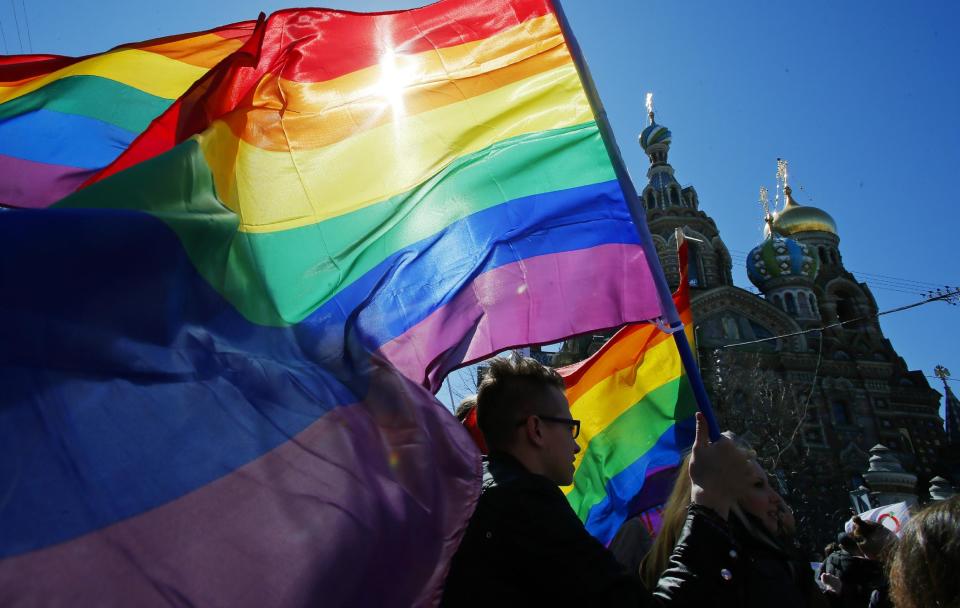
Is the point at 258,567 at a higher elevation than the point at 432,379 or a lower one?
lower

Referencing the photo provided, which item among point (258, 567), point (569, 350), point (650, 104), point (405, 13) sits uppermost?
point (650, 104)

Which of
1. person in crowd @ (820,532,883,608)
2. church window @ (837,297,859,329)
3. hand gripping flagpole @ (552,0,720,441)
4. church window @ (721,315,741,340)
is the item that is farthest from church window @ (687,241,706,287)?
hand gripping flagpole @ (552,0,720,441)

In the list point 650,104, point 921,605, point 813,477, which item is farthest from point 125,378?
point 650,104

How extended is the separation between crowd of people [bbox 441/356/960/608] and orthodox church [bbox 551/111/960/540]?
2321 centimetres

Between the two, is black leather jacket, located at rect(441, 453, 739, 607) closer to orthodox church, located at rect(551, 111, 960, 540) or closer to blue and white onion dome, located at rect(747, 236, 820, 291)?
orthodox church, located at rect(551, 111, 960, 540)

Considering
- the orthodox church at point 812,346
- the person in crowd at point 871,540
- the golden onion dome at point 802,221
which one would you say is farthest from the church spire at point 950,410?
the person in crowd at point 871,540

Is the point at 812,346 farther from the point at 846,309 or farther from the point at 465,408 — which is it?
the point at 465,408

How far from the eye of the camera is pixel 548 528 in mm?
2012

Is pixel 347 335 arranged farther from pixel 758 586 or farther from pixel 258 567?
pixel 758 586

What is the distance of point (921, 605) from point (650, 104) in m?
47.1

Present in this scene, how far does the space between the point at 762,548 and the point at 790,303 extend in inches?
1545

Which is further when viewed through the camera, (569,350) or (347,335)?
(569,350)

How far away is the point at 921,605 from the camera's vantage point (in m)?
2.11

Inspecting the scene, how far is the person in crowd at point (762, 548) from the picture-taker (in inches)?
92.9
